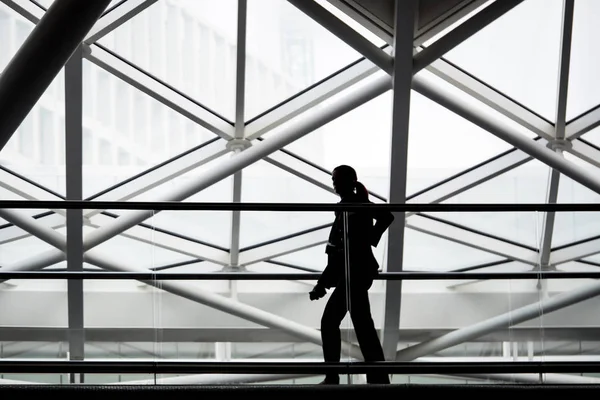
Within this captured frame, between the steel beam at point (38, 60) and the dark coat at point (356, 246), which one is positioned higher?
the steel beam at point (38, 60)

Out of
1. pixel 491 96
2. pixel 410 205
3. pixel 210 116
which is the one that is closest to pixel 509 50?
pixel 491 96

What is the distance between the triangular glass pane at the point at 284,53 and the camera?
21.2 m

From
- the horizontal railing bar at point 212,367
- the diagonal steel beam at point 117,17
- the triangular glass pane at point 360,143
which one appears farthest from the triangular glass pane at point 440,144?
the horizontal railing bar at point 212,367

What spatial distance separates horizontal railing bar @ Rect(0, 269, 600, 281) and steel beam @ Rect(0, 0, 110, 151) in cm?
233

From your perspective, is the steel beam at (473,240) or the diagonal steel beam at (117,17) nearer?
the steel beam at (473,240)

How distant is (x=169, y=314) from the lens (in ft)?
32.3

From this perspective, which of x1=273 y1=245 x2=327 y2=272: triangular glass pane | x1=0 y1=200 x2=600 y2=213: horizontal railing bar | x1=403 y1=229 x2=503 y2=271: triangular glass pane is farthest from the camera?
x1=403 y1=229 x2=503 y2=271: triangular glass pane

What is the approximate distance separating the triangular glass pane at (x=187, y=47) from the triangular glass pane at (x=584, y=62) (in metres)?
8.09

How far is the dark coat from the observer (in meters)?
9.95

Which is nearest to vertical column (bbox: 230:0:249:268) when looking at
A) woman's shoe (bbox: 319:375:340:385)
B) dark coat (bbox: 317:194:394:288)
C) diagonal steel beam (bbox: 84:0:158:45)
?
diagonal steel beam (bbox: 84:0:158:45)

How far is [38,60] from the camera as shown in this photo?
459 inches

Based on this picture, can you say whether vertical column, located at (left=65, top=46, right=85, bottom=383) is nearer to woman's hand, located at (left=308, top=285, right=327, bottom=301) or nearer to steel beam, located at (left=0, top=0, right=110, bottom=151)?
steel beam, located at (left=0, top=0, right=110, bottom=151)

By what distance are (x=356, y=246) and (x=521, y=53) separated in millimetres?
13087

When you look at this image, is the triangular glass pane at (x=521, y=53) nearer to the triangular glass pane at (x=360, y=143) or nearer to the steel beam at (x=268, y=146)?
the triangular glass pane at (x=360, y=143)
